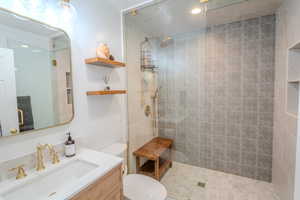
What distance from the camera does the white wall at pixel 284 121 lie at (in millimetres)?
1241

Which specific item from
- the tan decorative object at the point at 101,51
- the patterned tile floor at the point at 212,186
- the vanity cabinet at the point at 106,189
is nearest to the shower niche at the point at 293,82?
the patterned tile floor at the point at 212,186

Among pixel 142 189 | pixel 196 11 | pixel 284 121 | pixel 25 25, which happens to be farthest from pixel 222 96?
pixel 25 25

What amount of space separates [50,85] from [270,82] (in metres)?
2.58

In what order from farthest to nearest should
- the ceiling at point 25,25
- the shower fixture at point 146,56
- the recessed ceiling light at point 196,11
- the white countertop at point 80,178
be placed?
1. the shower fixture at point 146,56
2. the recessed ceiling light at point 196,11
3. the ceiling at point 25,25
4. the white countertop at point 80,178

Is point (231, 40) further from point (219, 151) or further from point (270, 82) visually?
point (219, 151)

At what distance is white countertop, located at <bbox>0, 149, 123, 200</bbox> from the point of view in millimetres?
724

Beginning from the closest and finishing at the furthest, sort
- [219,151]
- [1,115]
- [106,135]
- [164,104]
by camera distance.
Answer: [1,115]
[106,135]
[219,151]
[164,104]

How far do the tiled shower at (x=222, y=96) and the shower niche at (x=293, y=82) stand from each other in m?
0.50

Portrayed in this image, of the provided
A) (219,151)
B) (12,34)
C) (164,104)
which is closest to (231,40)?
(164,104)

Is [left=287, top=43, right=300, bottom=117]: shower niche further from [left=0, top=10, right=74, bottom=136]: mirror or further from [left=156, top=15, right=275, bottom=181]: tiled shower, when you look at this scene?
[left=0, top=10, right=74, bottom=136]: mirror

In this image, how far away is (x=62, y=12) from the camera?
1.12m

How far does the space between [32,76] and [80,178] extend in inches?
31.1

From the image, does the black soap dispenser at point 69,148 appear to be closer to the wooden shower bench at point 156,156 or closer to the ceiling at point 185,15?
the wooden shower bench at point 156,156

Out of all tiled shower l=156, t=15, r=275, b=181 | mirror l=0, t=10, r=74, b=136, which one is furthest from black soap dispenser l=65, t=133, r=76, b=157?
tiled shower l=156, t=15, r=275, b=181
